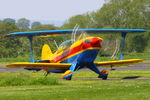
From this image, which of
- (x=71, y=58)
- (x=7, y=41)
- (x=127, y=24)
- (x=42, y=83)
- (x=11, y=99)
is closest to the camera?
(x=11, y=99)

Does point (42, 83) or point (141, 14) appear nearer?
point (42, 83)

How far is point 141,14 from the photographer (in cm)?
8769

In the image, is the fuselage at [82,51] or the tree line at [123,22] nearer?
the fuselage at [82,51]

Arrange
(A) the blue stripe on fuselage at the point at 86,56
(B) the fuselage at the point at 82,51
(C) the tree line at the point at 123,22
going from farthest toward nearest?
(C) the tree line at the point at 123,22 → (A) the blue stripe on fuselage at the point at 86,56 → (B) the fuselage at the point at 82,51

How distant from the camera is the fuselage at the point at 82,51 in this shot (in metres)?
26.7

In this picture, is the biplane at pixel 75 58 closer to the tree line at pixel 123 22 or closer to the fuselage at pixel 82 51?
the fuselage at pixel 82 51

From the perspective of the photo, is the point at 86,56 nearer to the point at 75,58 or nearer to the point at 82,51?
the point at 82,51

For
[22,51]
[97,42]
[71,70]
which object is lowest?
[22,51]

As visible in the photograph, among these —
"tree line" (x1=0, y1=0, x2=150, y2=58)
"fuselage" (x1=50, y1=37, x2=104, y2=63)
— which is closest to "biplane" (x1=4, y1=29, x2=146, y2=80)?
"fuselage" (x1=50, y1=37, x2=104, y2=63)

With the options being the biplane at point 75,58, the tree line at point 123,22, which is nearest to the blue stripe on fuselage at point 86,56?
the biplane at point 75,58

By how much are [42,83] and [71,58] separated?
7.08m

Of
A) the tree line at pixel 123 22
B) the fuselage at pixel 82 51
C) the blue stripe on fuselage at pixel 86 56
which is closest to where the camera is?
the fuselage at pixel 82 51

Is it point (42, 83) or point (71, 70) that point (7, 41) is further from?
point (42, 83)

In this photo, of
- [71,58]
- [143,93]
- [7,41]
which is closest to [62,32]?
[71,58]
